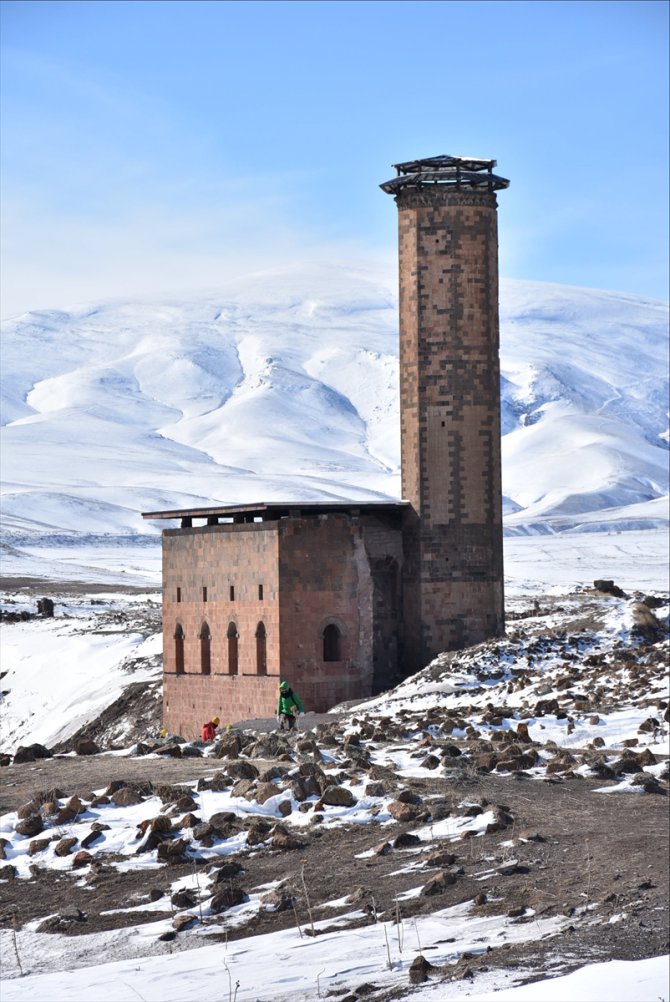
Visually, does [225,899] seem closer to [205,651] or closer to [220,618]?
[220,618]

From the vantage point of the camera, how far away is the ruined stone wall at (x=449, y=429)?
37719mm

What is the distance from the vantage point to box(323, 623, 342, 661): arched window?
36.3 metres

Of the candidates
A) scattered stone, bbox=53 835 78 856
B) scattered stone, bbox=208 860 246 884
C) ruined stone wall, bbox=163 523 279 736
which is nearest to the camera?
scattered stone, bbox=208 860 246 884

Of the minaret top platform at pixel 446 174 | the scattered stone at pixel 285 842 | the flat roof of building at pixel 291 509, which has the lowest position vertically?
the scattered stone at pixel 285 842

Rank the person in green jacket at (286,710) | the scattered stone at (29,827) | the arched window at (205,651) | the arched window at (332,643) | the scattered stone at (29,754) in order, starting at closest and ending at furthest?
1. the scattered stone at (29,827)
2. the scattered stone at (29,754)
3. the person in green jacket at (286,710)
4. the arched window at (332,643)
5. the arched window at (205,651)

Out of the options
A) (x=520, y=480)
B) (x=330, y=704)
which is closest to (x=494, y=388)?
(x=330, y=704)

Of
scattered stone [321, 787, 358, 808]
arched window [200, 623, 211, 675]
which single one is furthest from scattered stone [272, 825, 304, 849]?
arched window [200, 623, 211, 675]

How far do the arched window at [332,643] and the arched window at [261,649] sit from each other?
50.0 inches

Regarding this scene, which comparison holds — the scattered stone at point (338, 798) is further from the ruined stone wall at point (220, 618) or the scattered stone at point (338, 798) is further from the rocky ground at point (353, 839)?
the ruined stone wall at point (220, 618)

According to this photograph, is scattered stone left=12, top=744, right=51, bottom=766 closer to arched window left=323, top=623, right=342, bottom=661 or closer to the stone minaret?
arched window left=323, top=623, right=342, bottom=661

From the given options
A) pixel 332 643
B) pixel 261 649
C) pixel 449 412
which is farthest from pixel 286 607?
pixel 449 412

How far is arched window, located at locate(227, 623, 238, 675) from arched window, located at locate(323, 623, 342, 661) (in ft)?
7.08

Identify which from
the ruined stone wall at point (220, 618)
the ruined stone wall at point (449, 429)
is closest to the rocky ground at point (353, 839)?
the ruined stone wall at point (220, 618)

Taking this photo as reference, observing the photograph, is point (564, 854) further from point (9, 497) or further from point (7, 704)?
point (9, 497)
